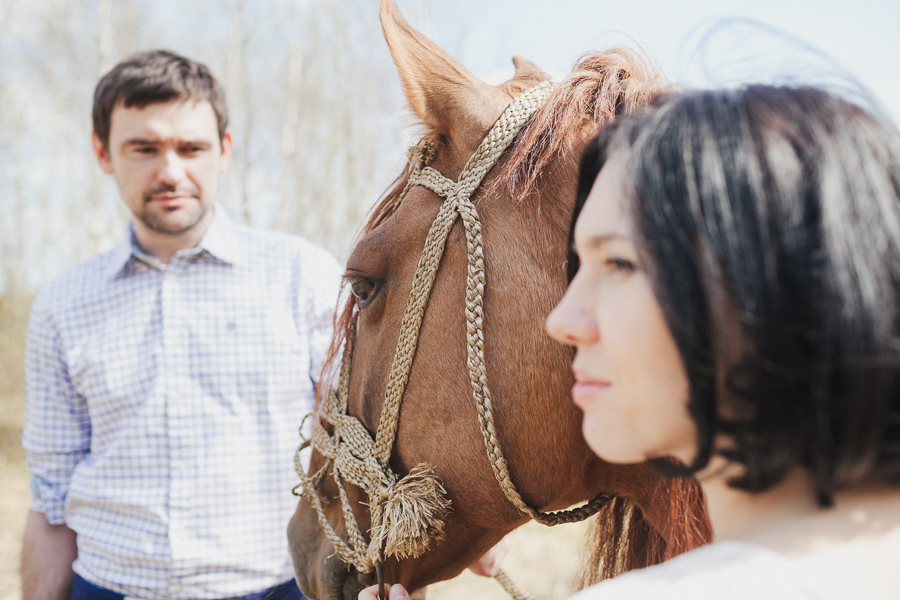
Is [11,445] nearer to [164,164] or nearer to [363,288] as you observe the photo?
[164,164]

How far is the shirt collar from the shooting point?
7.88 ft

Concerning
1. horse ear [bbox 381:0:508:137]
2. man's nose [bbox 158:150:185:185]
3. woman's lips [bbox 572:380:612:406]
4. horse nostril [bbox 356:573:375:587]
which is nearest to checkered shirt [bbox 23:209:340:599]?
man's nose [bbox 158:150:185:185]

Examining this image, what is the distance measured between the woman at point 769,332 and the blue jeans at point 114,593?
1943 millimetres

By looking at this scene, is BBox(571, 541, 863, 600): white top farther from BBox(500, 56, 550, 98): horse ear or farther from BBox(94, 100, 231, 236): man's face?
BBox(94, 100, 231, 236): man's face

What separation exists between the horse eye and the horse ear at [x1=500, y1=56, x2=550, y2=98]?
2.05 feet

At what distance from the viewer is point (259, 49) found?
13.7 meters

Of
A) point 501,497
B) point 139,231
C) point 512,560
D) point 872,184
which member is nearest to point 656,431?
point 872,184

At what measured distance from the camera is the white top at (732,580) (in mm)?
571

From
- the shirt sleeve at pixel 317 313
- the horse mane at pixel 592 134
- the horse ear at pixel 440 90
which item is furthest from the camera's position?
the shirt sleeve at pixel 317 313

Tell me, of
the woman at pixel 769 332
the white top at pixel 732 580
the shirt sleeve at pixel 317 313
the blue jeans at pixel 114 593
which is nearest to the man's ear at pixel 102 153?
the shirt sleeve at pixel 317 313

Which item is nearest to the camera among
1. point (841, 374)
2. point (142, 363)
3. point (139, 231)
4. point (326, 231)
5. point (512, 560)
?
point (841, 374)

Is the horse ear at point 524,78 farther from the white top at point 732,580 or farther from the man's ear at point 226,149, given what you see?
the man's ear at point 226,149

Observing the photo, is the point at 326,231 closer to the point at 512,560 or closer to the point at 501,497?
the point at 512,560

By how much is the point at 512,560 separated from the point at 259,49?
12.7 meters
